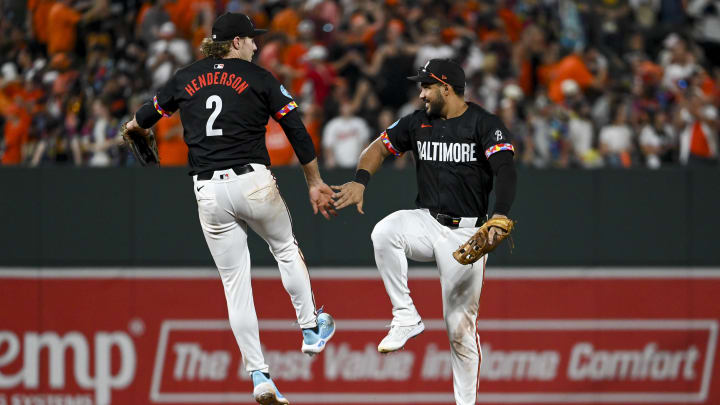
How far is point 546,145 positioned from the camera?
13.9 m

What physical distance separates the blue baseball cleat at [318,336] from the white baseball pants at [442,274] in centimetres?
50

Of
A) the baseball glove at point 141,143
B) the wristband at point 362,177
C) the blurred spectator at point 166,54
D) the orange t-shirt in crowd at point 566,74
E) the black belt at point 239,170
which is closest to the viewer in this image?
the black belt at point 239,170

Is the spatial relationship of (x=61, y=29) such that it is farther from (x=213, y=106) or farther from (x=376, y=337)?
(x=213, y=106)

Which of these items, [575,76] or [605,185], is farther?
[575,76]

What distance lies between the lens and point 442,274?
8648 millimetres

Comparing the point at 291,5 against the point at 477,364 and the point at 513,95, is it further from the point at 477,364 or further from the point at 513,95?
the point at 477,364

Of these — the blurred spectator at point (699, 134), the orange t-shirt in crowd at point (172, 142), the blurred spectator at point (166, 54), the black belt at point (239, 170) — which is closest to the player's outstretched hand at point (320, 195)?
the black belt at point (239, 170)

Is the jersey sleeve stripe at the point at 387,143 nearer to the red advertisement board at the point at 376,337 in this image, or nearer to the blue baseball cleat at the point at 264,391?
the blue baseball cleat at the point at 264,391

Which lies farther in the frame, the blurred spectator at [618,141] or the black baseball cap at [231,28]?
the blurred spectator at [618,141]

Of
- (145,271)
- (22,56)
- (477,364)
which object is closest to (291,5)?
(22,56)

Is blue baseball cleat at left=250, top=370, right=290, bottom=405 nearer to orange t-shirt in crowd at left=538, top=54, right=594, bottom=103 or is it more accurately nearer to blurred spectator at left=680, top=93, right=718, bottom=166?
blurred spectator at left=680, top=93, right=718, bottom=166

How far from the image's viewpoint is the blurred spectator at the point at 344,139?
44.0 feet

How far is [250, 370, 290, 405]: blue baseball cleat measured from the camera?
7934 mm

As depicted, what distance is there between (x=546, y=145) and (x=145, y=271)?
503cm
